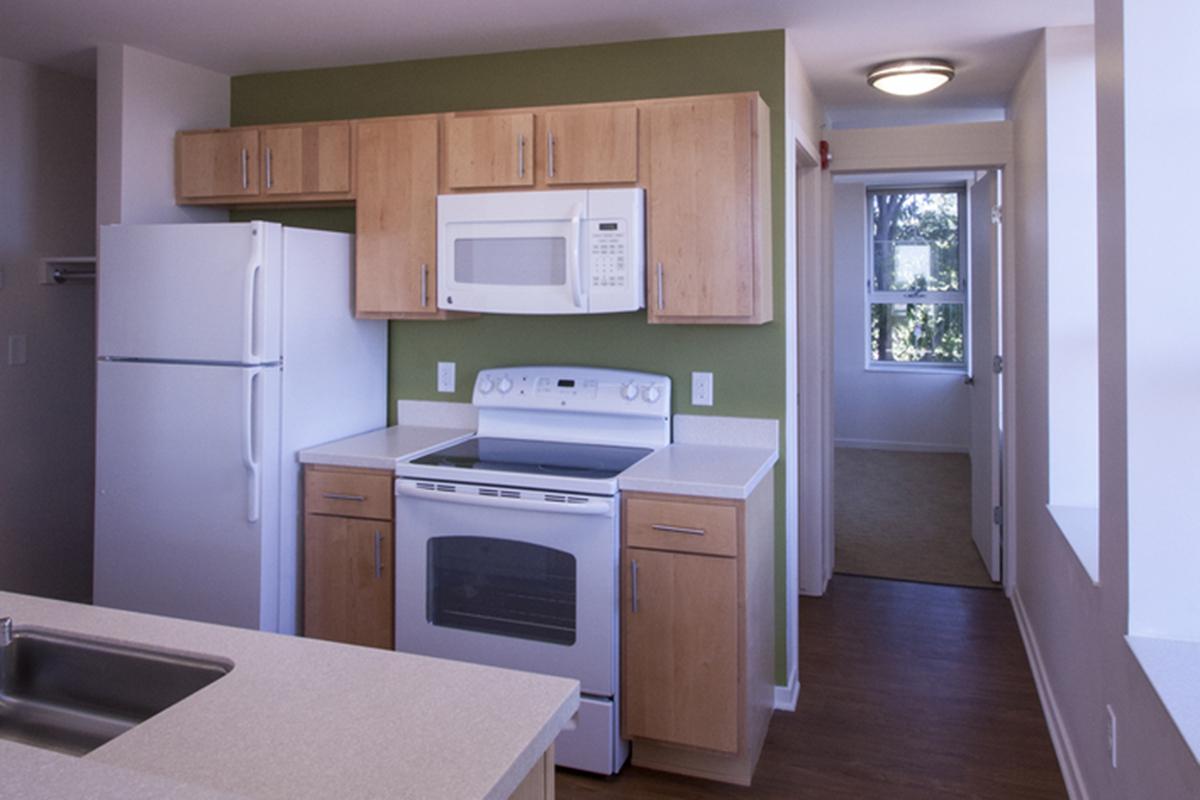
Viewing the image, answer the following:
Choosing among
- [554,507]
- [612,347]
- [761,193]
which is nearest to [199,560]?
[554,507]

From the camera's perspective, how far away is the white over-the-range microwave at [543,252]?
9.77 feet

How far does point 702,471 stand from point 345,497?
1.14m

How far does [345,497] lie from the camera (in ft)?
10.0

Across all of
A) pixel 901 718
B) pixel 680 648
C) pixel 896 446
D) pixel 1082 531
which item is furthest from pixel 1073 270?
pixel 896 446

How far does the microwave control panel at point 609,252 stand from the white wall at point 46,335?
90.9 inches

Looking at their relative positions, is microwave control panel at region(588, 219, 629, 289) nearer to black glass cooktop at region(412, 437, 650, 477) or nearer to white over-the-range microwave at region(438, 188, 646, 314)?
white over-the-range microwave at region(438, 188, 646, 314)

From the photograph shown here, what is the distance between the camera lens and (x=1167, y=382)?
72.8 inches

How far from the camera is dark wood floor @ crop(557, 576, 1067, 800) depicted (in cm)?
271

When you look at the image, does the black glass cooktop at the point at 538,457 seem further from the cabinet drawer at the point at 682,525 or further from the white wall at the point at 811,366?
the white wall at the point at 811,366

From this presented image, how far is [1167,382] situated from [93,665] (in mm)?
1947

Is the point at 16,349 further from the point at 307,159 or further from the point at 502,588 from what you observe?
the point at 502,588

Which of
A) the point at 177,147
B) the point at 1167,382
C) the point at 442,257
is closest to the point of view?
the point at 1167,382

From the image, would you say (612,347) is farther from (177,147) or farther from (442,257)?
(177,147)

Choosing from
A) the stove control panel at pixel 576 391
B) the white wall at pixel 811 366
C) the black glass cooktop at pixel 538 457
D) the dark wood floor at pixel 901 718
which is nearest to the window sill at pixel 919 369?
the white wall at pixel 811 366
